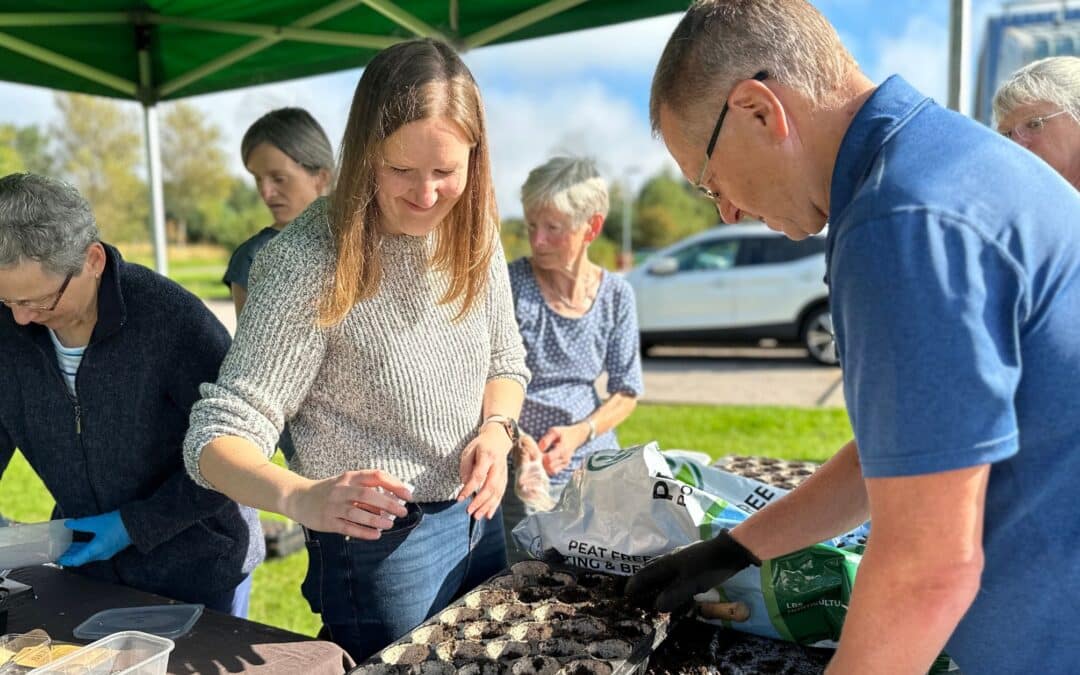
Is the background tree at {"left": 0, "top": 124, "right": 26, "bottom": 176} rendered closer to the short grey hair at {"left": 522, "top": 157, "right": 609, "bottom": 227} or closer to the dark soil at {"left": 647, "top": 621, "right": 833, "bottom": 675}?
the short grey hair at {"left": 522, "top": 157, "right": 609, "bottom": 227}

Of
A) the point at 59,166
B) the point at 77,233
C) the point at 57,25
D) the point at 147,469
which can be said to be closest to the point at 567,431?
the point at 147,469

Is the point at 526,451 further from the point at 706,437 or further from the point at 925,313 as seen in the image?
the point at 706,437

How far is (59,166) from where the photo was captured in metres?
29.3

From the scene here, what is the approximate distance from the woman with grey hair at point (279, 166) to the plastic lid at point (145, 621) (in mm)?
1277

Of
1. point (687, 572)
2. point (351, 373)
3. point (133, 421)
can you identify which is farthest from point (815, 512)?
point (133, 421)

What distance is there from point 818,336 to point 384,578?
8391 millimetres

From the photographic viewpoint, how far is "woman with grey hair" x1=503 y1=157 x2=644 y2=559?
2506mm

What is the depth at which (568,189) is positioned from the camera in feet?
8.30

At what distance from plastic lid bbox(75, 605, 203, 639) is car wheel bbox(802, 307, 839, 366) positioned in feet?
27.5

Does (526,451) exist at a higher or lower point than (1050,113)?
lower

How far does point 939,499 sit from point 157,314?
1505mm

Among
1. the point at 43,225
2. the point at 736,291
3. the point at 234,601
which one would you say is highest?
the point at 43,225

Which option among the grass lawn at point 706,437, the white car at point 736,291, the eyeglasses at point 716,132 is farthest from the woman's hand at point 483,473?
the white car at point 736,291

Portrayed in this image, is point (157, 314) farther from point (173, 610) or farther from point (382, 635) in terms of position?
point (382, 635)
